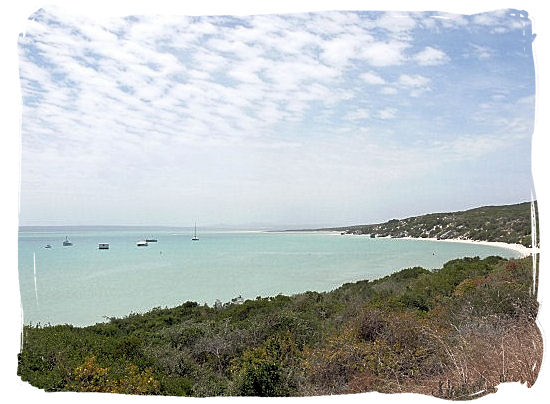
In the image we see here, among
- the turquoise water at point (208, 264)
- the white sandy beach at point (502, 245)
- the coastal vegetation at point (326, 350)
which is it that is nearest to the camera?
the coastal vegetation at point (326, 350)

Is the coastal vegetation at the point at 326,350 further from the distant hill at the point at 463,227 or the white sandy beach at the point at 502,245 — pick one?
the distant hill at the point at 463,227

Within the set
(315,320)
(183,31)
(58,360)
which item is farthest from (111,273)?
(183,31)

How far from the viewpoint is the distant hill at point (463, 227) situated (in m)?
5.05

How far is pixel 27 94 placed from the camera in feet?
13.1

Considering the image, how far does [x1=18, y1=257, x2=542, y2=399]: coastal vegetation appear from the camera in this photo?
341 cm

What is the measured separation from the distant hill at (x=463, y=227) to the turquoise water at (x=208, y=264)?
20 centimetres

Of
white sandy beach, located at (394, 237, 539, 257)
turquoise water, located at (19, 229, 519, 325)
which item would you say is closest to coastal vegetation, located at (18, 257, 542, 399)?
white sandy beach, located at (394, 237, 539, 257)

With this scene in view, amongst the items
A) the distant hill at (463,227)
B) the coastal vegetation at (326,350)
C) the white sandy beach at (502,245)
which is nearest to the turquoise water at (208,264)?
the white sandy beach at (502,245)

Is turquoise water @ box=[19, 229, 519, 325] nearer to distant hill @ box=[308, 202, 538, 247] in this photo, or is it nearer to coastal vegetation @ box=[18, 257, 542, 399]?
distant hill @ box=[308, 202, 538, 247]

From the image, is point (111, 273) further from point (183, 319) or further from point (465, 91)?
point (465, 91)

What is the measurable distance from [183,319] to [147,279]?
836 mm

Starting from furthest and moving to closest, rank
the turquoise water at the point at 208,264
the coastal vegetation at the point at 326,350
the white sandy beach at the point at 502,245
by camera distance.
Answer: the turquoise water at the point at 208,264 → the white sandy beach at the point at 502,245 → the coastal vegetation at the point at 326,350

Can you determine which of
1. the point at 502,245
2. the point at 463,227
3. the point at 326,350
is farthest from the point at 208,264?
the point at 502,245

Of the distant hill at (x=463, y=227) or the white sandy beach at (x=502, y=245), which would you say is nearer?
the white sandy beach at (x=502, y=245)
